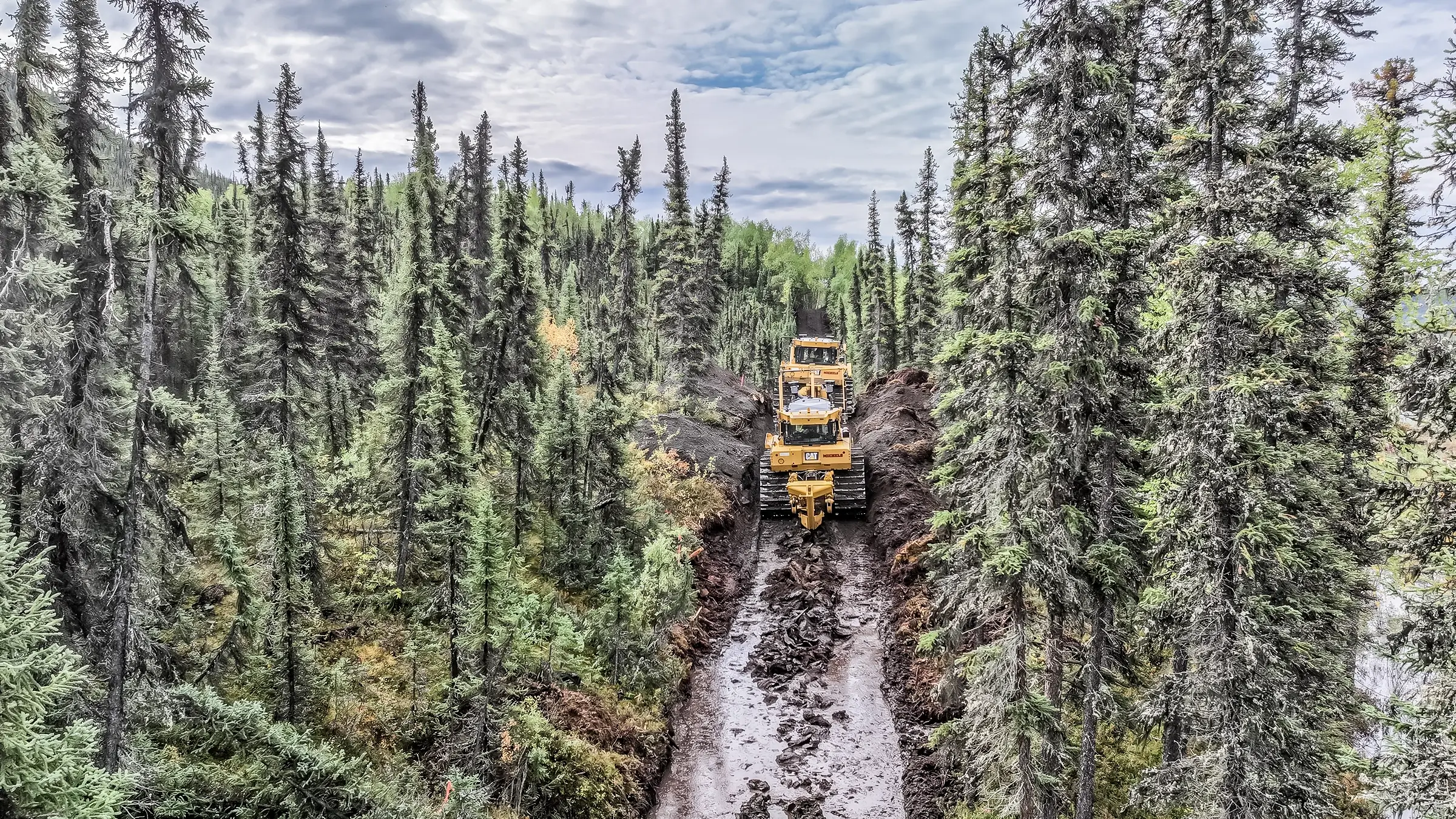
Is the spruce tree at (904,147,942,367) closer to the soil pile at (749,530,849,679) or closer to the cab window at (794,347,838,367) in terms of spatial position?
the cab window at (794,347,838,367)

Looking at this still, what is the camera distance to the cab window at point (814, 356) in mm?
45719

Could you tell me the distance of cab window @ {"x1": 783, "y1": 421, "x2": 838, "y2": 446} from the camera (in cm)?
3156

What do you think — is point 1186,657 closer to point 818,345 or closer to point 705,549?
point 705,549

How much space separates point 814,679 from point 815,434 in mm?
13033

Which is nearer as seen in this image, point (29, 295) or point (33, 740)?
point (33, 740)

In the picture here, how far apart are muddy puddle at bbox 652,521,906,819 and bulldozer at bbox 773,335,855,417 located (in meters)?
18.5

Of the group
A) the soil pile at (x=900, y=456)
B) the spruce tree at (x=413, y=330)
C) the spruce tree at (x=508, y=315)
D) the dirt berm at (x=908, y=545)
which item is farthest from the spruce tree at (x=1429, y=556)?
the spruce tree at (x=508, y=315)

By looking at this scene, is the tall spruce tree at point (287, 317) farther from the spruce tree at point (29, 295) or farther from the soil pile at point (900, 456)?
the soil pile at point (900, 456)

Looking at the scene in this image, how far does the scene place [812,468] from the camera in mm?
30922

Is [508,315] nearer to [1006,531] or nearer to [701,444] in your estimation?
[701,444]

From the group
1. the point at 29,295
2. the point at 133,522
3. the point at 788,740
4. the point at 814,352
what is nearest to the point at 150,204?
the point at 29,295

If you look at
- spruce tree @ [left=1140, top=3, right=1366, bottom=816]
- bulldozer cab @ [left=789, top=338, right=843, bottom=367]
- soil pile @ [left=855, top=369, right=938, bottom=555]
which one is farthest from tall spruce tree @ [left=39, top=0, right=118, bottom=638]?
bulldozer cab @ [left=789, top=338, right=843, bottom=367]

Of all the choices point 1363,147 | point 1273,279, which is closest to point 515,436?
point 1273,279

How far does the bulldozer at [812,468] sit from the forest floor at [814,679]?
85 centimetres
